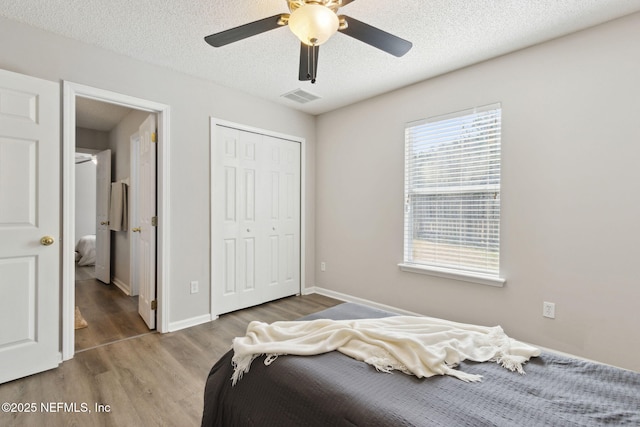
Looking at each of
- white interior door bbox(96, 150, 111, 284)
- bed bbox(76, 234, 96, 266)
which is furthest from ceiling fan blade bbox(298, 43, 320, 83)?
bed bbox(76, 234, 96, 266)

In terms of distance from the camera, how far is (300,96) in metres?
3.57

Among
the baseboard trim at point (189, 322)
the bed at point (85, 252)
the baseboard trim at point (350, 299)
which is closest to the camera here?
the baseboard trim at point (189, 322)

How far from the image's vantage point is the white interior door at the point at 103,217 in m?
4.84

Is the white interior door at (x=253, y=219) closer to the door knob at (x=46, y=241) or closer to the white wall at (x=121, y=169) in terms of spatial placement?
the door knob at (x=46, y=241)

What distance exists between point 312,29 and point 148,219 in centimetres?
243

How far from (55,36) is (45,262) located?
172cm

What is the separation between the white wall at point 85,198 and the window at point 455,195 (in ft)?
24.4

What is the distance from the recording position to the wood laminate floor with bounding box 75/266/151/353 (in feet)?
→ 9.03

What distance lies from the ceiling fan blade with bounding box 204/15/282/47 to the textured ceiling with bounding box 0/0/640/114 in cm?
39

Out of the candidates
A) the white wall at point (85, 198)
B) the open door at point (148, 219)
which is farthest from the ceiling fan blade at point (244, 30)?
the white wall at point (85, 198)

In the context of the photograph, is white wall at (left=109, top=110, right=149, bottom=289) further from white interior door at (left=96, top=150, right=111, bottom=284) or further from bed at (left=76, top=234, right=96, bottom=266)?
bed at (left=76, top=234, right=96, bottom=266)

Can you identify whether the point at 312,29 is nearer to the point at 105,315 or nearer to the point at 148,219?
the point at 148,219

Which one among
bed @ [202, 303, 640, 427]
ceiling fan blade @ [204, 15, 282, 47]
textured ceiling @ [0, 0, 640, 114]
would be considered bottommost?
bed @ [202, 303, 640, 427]

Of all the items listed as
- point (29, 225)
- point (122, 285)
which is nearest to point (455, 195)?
point (29, 225)
